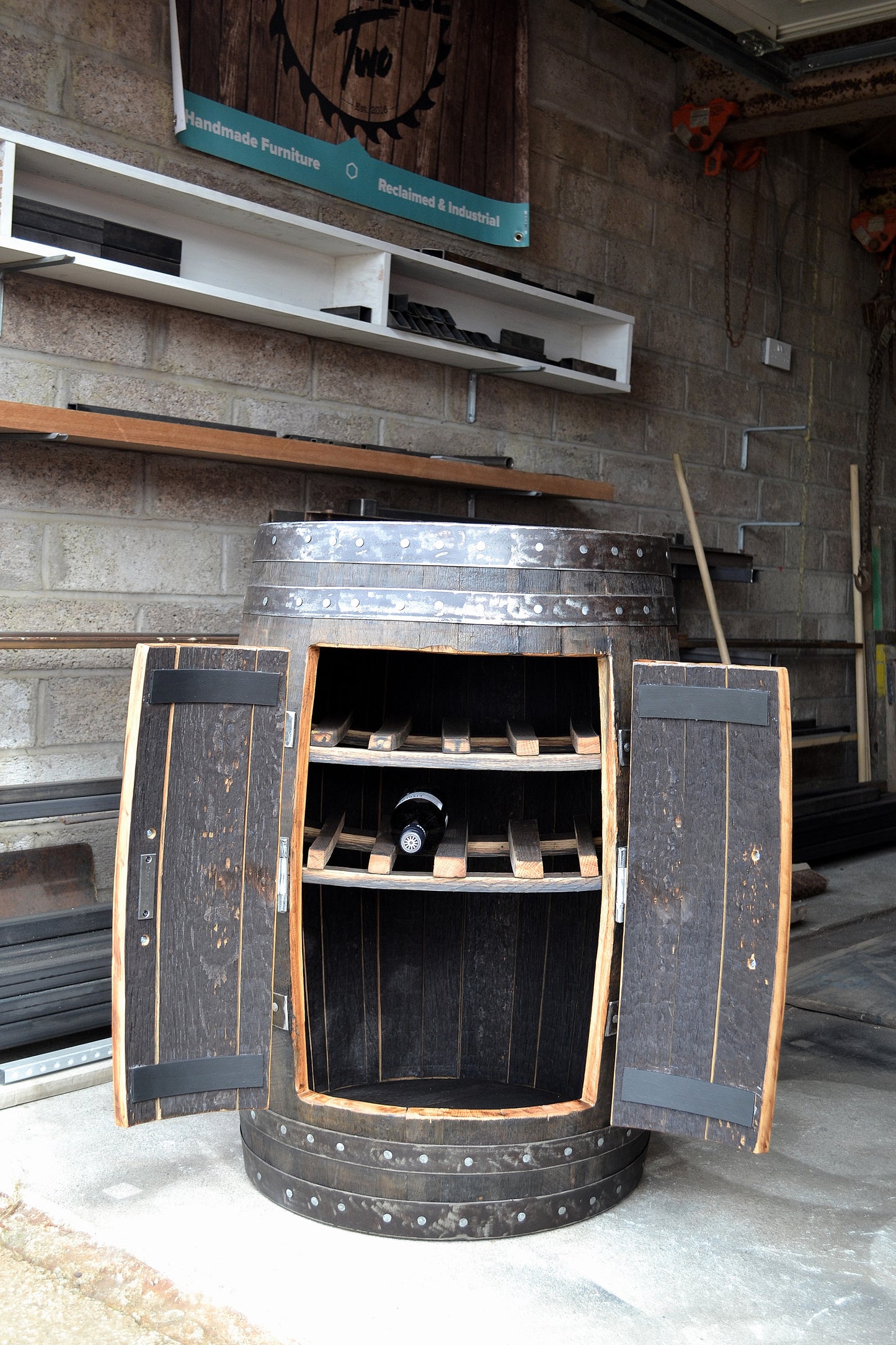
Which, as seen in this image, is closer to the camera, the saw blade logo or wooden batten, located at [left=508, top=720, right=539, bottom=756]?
wooden batten, located at [left=508, top=720, right=539, bottom=756]

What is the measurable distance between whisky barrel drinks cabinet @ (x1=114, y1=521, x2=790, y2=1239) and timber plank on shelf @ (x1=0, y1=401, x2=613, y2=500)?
842 millimetres

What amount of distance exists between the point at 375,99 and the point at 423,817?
253 centimetres

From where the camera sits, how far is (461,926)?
265cm

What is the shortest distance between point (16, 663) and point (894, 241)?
5309 millimetres

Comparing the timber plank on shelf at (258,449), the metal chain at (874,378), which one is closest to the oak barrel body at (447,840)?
the timber plank on shelf at (258,449)

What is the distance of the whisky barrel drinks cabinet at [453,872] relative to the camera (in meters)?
1.94

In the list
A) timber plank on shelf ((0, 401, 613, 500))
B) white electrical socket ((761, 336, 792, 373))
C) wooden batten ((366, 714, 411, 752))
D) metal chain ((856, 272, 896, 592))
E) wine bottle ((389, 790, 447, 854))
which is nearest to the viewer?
wooden batten ((366, 714, 411, 752))

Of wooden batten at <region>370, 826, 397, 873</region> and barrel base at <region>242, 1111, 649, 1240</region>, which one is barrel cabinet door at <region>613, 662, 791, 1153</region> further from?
wooden batten at <region>370, 826, 397, 873</region>

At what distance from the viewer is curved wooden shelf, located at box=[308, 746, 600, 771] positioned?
6.47 ft

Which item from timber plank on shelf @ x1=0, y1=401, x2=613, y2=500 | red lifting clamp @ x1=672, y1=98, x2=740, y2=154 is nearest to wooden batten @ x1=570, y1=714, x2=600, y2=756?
timber plank on shelf @ x1=0, y1=401, x2=613, y2=500

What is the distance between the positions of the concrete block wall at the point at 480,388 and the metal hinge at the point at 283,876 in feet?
4.20

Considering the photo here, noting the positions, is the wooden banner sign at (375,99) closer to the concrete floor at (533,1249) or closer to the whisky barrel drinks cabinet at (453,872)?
the whisky barrel drinks cabinet at (453,872)

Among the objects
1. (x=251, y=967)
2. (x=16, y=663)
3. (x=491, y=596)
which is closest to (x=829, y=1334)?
(x=251, y=967)

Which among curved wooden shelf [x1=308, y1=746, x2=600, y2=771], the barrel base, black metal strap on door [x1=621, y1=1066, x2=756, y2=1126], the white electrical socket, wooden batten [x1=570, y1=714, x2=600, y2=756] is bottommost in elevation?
the barrel base
